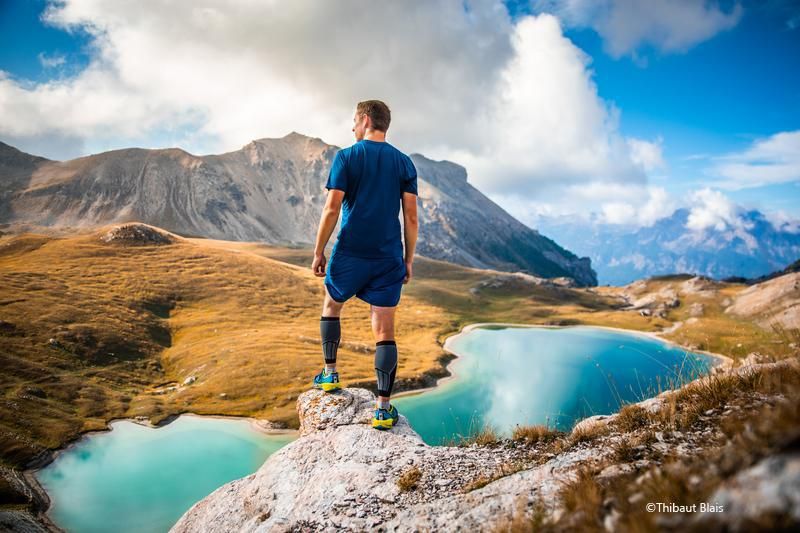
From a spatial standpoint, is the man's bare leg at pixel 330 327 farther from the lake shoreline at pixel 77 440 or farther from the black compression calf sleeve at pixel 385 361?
the lake shoreline at pixel 77 440

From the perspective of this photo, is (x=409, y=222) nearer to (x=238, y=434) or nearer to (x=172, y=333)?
(x=238, y=434)

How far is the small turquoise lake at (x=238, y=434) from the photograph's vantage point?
23.8m

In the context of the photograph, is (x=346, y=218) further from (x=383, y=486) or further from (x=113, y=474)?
(x=113, y=474)

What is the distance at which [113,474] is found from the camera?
2894cm

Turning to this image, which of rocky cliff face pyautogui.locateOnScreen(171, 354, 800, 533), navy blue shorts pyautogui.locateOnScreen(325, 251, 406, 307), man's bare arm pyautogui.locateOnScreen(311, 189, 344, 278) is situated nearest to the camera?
rocky cliff face pyautogui.locateOnScreen(171, 354, 800, 533)

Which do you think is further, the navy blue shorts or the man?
the navy blue shorts

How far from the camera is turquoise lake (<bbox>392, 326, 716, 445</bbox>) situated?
41.6 m

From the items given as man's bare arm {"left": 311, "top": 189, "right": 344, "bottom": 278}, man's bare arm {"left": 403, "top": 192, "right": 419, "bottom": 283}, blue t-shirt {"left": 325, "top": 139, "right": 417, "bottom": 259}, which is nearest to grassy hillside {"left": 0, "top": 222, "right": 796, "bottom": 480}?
man's bare arm {"left": 403, "top": 192, "right": 419, "bottom": 283}

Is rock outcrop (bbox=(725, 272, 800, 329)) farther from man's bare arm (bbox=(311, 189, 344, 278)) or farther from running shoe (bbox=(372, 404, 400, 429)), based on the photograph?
man's bare arm (bbox=(311, 189, 344, 278))

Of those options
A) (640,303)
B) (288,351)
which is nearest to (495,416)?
(288,351)

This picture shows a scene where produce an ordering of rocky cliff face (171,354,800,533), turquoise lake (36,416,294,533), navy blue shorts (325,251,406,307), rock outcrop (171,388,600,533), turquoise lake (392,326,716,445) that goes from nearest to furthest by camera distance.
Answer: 1. rocky cliff face (171,354,800,533)
2. rock outcrop (171,388,600,533)
3. navy blue shorts (325,251,406,307)
4. turquoise lake (36,416,294,533)
5. turquoise lake (392,326,716,445)

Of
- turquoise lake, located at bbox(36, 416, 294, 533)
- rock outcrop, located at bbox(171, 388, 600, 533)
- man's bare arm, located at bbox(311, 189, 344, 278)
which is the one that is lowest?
turquoise lake, located at bbox(36, 416, 294, 533)

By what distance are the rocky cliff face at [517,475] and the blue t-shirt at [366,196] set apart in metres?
3.66

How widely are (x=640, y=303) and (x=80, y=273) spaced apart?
164407 millimetres
